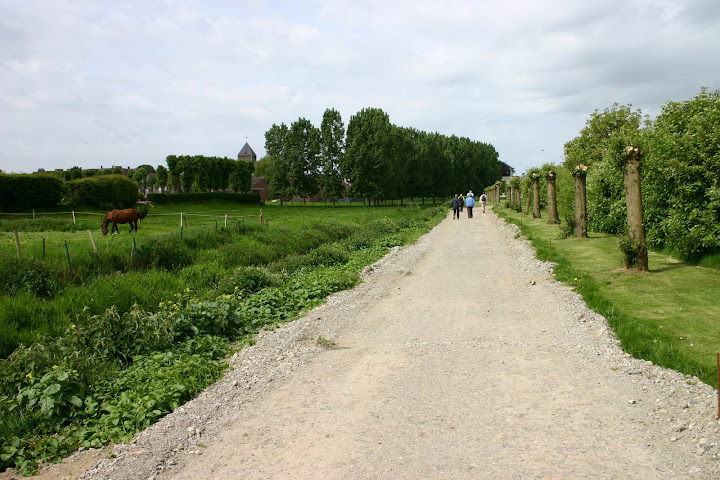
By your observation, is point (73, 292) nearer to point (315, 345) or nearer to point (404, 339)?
point (315, 345)

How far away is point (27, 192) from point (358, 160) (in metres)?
45.7

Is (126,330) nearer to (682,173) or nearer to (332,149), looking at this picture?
(682,173)

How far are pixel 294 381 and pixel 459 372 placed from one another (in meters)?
2.25

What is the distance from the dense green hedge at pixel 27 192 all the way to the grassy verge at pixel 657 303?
1426 inches

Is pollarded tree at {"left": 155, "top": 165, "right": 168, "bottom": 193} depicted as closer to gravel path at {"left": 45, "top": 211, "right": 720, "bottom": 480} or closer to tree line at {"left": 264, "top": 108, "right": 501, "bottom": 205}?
tree line at {"left": 264, "top": 108, "right": 501, "bottom": 205}

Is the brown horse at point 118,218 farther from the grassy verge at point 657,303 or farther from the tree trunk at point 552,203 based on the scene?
the tree trunk at point 552,203

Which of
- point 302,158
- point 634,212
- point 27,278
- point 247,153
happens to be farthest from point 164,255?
point 247,153

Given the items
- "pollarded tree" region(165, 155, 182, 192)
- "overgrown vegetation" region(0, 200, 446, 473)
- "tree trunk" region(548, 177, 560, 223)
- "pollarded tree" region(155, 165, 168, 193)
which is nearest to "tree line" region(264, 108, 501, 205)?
"pollarded tree" region(165, 155, 182, 192)

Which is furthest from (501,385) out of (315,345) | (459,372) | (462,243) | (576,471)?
(462,243)

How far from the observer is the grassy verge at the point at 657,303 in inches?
289

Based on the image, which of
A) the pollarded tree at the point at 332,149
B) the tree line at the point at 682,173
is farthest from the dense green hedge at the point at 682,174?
the pollarded tree at the point at 332,149

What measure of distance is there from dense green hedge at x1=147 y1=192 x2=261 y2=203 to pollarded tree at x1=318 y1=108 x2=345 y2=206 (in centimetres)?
1100

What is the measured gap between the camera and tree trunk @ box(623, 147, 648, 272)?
1280 centimetres

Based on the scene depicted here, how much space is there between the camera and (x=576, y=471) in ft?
15.5
